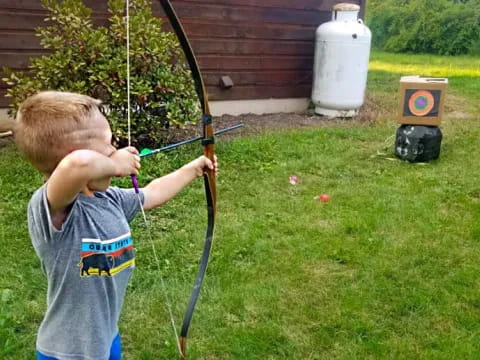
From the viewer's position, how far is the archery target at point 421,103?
183 inches

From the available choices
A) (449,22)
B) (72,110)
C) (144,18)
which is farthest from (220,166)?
(449,22)

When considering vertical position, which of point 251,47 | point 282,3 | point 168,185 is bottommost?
point 168,185

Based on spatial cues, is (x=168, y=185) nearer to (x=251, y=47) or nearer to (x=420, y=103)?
(x=420, y=103)

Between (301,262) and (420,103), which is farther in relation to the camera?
(420,103)

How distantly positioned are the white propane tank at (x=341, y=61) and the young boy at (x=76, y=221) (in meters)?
5.23

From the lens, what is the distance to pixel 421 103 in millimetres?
4664

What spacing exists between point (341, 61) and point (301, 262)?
3916 mm

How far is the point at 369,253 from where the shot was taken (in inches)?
118

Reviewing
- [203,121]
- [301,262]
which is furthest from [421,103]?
[203,121]

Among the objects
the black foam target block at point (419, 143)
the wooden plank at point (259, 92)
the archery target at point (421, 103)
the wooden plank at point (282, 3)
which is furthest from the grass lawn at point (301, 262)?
the wooden plank at point (282, 3)

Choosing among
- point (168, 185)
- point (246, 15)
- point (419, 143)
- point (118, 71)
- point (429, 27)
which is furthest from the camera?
point (429, 27)

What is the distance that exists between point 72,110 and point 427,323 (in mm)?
1812

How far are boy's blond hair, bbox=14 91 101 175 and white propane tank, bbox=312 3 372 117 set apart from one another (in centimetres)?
535

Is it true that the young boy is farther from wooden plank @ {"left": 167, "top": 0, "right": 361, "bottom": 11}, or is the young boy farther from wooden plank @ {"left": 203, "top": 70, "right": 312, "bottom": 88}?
wooden plank @ {"left": 203, "top": 70, "right": 312, "bottom": 88}
